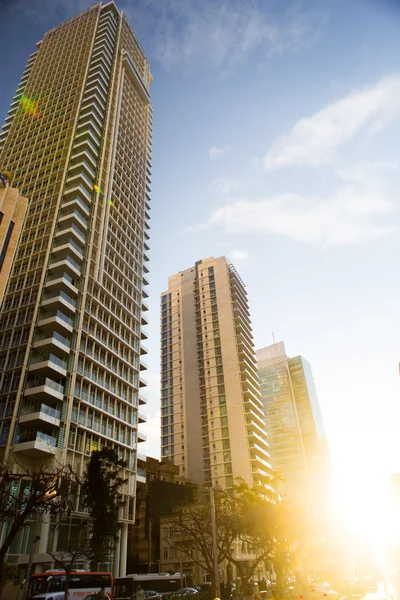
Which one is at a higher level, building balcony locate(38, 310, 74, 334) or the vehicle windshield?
building balcony locate(38, 310, 74, 334)

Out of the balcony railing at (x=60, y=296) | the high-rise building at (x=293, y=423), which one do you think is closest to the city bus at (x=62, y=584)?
the balcony railing at (x=60, y=296)

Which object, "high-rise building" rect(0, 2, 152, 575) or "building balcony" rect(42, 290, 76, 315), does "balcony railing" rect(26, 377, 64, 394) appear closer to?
"high-rise building" rect(0, 2, 152, 575)

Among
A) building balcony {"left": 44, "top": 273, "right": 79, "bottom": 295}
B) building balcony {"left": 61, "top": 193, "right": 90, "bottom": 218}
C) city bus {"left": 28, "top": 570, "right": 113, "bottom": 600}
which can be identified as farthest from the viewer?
building balcony {"left": 61, "top": 193, "right": 90, "bottom": 218}

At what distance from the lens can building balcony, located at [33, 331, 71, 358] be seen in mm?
45438

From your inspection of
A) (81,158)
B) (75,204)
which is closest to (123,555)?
(75,204)

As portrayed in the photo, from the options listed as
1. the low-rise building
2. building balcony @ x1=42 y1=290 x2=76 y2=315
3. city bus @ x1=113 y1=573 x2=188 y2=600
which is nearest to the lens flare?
building balcony @ x1=42 y1=290 x2=76 y2=315

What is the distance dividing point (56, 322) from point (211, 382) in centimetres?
5593

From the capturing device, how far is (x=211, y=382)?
316 feet

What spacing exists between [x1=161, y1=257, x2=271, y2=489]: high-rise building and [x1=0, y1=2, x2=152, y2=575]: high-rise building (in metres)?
35.4

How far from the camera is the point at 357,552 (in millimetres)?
66188

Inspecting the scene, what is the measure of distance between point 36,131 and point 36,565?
63.8 metres

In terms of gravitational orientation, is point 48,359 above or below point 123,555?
above

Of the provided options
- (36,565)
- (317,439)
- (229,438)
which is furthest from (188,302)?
(317,439)

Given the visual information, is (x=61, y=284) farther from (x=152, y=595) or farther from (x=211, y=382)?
(x=211, y=382)
